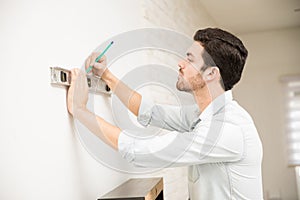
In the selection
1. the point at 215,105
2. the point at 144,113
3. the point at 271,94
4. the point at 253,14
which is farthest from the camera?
the point at 271,94

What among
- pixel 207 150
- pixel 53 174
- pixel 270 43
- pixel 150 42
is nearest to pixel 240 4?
pixel 270 43

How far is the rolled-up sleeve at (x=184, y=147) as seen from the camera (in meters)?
1.32

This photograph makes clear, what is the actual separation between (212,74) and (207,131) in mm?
316

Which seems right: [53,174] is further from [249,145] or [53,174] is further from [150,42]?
[150,42]

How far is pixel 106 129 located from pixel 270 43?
466cm

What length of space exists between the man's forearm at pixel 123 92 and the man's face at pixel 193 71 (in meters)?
0.27

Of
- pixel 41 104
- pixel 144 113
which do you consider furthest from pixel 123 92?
pixel 41 104

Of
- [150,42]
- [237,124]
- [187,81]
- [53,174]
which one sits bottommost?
[53,174]

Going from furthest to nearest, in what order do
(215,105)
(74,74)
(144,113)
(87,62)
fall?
(144,113)
(215,105)
(87,62)
(74,74)

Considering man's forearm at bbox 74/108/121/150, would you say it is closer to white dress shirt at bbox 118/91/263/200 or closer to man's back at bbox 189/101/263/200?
white dress shirt at bbox 118/91/263/200

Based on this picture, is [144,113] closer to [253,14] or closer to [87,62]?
[87,62]

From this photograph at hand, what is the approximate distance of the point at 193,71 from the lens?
1.61m

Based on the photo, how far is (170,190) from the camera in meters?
2.62

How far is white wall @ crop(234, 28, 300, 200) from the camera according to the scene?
531 centimetres
